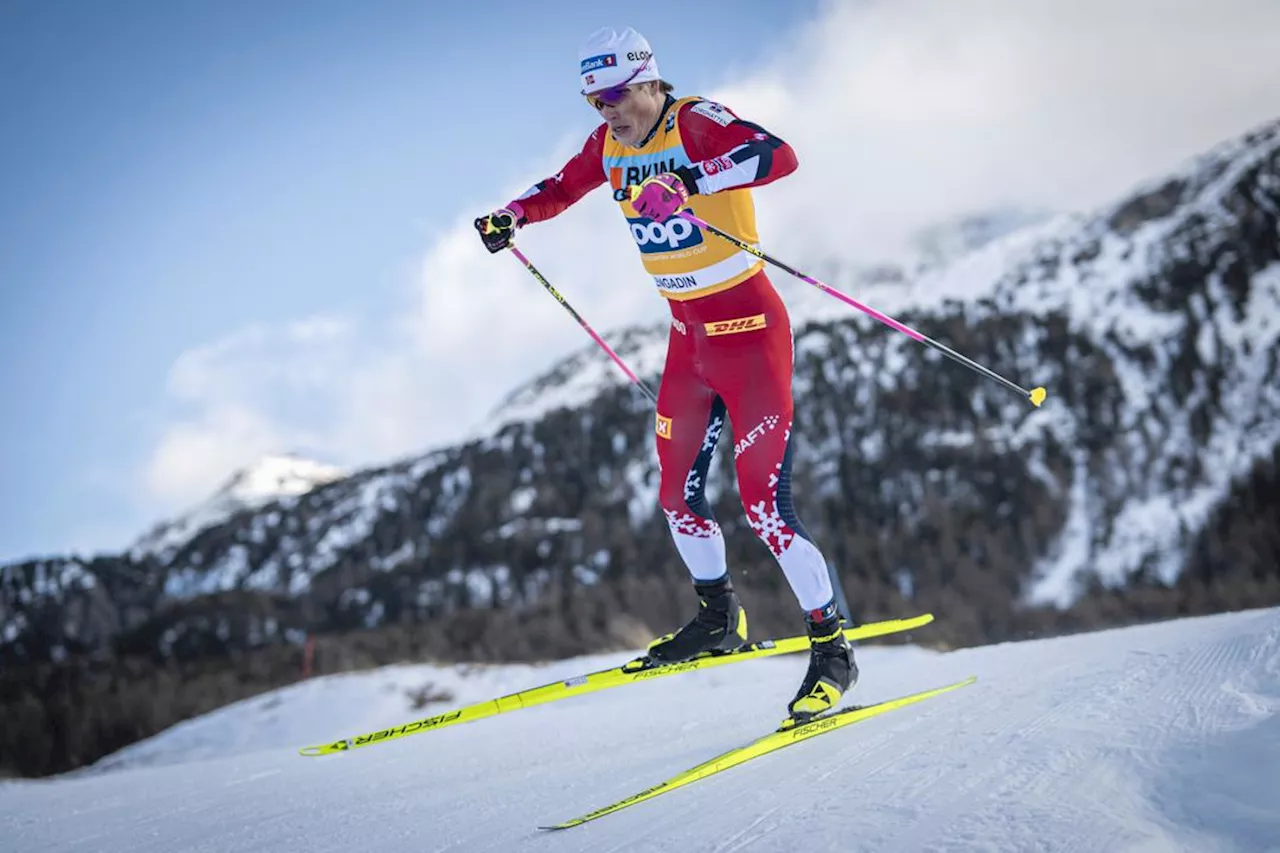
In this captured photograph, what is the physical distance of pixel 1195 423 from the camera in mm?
100250

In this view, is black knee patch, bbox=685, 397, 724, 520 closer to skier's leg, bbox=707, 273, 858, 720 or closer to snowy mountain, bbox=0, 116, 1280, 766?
skier's leg, bbox=707, 273, 858, 720

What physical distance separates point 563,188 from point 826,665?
10.0 feet

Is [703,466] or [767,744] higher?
[703,466]

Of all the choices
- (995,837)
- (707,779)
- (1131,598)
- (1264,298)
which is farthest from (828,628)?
(1264,298)

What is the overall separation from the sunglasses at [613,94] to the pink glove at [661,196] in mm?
499

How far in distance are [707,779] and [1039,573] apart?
92.9 metres

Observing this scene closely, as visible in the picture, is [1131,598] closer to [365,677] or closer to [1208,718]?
[365,677]

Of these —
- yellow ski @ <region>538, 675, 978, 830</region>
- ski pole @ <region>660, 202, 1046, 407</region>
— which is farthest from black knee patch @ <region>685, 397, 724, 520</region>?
yellow ski @ <region>538, 675, 978, 830</region>

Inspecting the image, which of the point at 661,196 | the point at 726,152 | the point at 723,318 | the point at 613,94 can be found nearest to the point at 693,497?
the point at 723,318

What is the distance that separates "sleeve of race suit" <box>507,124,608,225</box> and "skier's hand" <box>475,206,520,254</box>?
1.9 inches

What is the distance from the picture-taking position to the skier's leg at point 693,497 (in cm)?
489

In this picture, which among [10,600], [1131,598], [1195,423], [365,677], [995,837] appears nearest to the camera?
[995,837]

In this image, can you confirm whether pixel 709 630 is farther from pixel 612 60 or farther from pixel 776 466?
pixel 612 60

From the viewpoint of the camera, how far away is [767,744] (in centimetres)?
411
